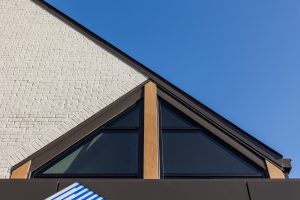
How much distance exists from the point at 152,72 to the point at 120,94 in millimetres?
827

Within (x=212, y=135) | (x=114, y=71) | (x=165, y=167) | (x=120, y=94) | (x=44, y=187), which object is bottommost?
(x=44, y=187)

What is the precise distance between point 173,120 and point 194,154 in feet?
2.75

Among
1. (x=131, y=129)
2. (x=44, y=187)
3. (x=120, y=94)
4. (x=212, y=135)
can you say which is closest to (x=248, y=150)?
(x=212, y=135)

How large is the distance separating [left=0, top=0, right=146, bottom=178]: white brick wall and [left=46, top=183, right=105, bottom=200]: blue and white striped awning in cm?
199

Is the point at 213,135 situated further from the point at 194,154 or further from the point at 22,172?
the point at 22,172

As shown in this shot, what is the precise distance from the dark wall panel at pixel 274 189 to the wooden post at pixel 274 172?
1627 mm

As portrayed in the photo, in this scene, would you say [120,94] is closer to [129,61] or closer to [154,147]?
[129,61]

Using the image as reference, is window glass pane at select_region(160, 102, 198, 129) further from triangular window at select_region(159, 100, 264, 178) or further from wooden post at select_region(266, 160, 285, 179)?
wooden post at select_region(266, 160, 285, 179)

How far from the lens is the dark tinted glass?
5441mm

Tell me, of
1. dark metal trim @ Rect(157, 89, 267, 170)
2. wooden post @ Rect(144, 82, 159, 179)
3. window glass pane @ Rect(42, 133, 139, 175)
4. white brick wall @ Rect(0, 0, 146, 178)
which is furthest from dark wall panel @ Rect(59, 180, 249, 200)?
white brick wall @ Rect(0, 0, 146, 178)

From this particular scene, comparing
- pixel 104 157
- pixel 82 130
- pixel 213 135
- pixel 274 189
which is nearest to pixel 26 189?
pixel 104 157

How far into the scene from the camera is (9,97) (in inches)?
256

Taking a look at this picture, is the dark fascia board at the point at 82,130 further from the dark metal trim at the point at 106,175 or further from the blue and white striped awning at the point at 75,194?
the blue and white striped awning at the point at 75,194

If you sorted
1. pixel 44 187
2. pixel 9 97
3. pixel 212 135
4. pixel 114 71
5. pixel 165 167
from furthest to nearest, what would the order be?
pixel 114 71
pixel 9 97
pixel 212 135
pixel 165 167
pixel 44 187
